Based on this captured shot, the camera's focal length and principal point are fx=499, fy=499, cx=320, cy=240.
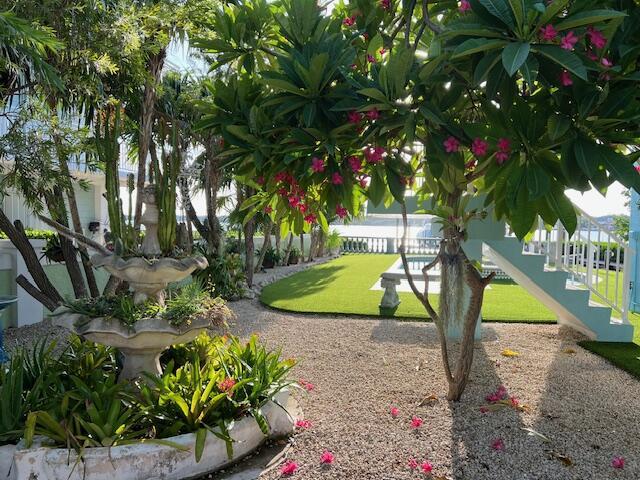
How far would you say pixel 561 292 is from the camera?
667 cm

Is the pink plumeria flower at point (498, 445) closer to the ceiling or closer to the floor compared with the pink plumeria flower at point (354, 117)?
closer to the floor

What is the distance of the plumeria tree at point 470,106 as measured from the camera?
1.92 m

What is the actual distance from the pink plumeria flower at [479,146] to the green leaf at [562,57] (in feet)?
2.21

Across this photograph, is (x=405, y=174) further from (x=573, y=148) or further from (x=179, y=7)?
(x=179, y=7)

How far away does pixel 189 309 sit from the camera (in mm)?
3449

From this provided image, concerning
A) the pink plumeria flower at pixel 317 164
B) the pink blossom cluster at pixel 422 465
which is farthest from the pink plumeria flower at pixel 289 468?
the pink plumeria flower at pixel 317 164

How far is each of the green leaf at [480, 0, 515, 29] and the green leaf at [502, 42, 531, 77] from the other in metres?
0.12

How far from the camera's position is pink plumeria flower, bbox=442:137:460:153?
2.56 m

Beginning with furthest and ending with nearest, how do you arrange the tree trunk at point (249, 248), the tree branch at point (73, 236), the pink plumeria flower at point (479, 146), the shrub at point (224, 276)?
the tree trunk at point (249, 248)
the shrub at point (224, 276)
the tree branch at point (73, 236)
the pink plumeria flower at point (479, 146)

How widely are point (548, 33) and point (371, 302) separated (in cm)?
836

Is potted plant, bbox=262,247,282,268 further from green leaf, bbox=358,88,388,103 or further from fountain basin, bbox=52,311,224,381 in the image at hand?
green leaf, bbox=358,88,388,103

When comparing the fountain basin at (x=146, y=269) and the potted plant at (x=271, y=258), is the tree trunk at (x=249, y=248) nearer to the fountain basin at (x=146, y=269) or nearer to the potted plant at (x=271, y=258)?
the potted plant at (x=271, y=258)

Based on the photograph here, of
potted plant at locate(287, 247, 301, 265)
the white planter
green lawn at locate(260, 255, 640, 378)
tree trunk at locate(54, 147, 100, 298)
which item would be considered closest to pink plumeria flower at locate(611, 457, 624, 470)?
the white planter

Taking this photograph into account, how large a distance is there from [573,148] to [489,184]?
46 cm
